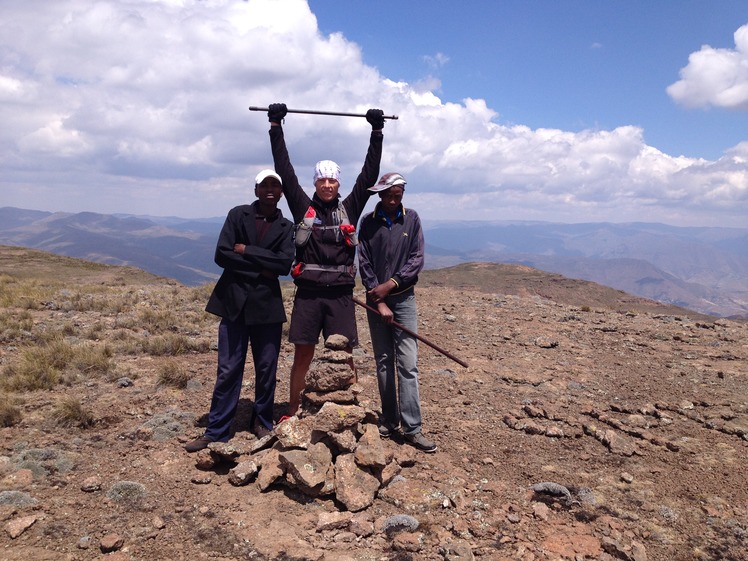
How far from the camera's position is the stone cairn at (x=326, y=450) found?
13.1ft

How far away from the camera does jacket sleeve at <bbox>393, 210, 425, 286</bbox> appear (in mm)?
4703

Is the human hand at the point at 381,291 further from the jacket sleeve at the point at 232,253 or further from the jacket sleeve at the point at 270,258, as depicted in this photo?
the jacket sleeve at the point at 232,253

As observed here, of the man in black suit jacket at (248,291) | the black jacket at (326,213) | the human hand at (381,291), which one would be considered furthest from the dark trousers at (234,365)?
the human hand at (381,291)

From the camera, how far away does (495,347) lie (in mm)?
9297

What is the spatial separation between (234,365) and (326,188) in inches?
80.4

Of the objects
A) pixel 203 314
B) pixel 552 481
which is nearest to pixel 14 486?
pixel 552 481

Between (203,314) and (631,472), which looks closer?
(631,472)

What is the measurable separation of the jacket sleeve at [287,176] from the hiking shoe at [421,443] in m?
2.57

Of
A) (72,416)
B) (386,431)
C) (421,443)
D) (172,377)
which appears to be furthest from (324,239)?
(172,377)

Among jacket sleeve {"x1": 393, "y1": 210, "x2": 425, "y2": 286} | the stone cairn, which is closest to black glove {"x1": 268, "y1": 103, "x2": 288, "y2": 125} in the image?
jacket sleeve {"x1": 393, "y1": 210, "x2": 425, "y2": 286}

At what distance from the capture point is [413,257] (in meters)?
4.80

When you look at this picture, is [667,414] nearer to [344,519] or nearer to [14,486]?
[344,519]

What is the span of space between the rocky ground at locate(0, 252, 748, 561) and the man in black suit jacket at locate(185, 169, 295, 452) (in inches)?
23.1

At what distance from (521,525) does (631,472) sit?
1.70 m
